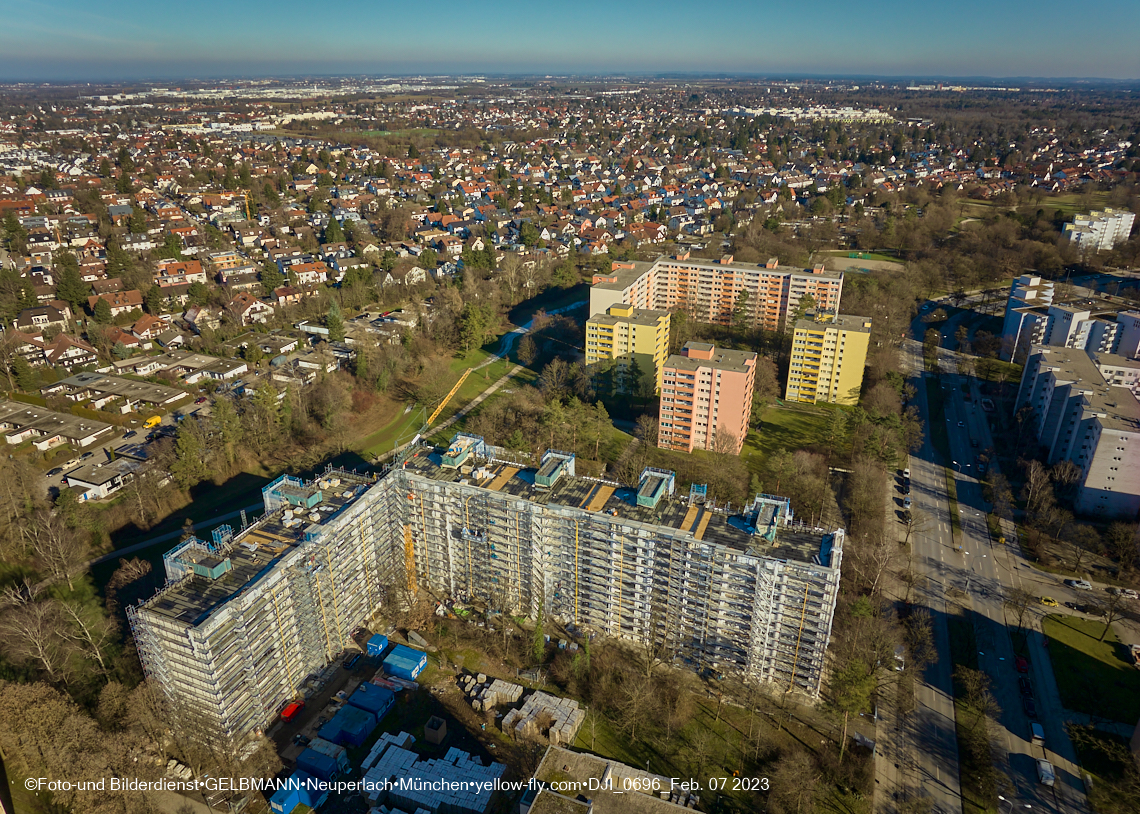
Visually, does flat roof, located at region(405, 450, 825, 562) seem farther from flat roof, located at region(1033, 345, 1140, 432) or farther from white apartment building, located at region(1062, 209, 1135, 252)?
white apartment building, located at region(1062, 209, 1135, 252)

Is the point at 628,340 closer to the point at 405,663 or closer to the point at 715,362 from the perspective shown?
the point at 715,362

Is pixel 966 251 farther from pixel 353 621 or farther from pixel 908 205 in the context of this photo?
pixel 353 621

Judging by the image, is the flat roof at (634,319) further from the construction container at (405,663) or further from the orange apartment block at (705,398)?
the construction container at (405,663)

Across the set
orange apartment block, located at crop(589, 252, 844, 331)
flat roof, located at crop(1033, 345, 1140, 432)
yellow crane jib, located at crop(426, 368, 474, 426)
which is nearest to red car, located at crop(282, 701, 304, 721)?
yellow crane jib, located at crop(426, 368, 474, 426)

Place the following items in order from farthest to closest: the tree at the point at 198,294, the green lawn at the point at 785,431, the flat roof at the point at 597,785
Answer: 1. the tree at the point at 198,294
2. the green lawn at the point at 785,431
3. the flat roof at the point at 597,785

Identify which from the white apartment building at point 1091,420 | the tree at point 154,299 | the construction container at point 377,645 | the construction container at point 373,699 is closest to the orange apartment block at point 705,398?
the white apartment building at point 1091,420

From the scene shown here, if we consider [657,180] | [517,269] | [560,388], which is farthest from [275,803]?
[657,180]
